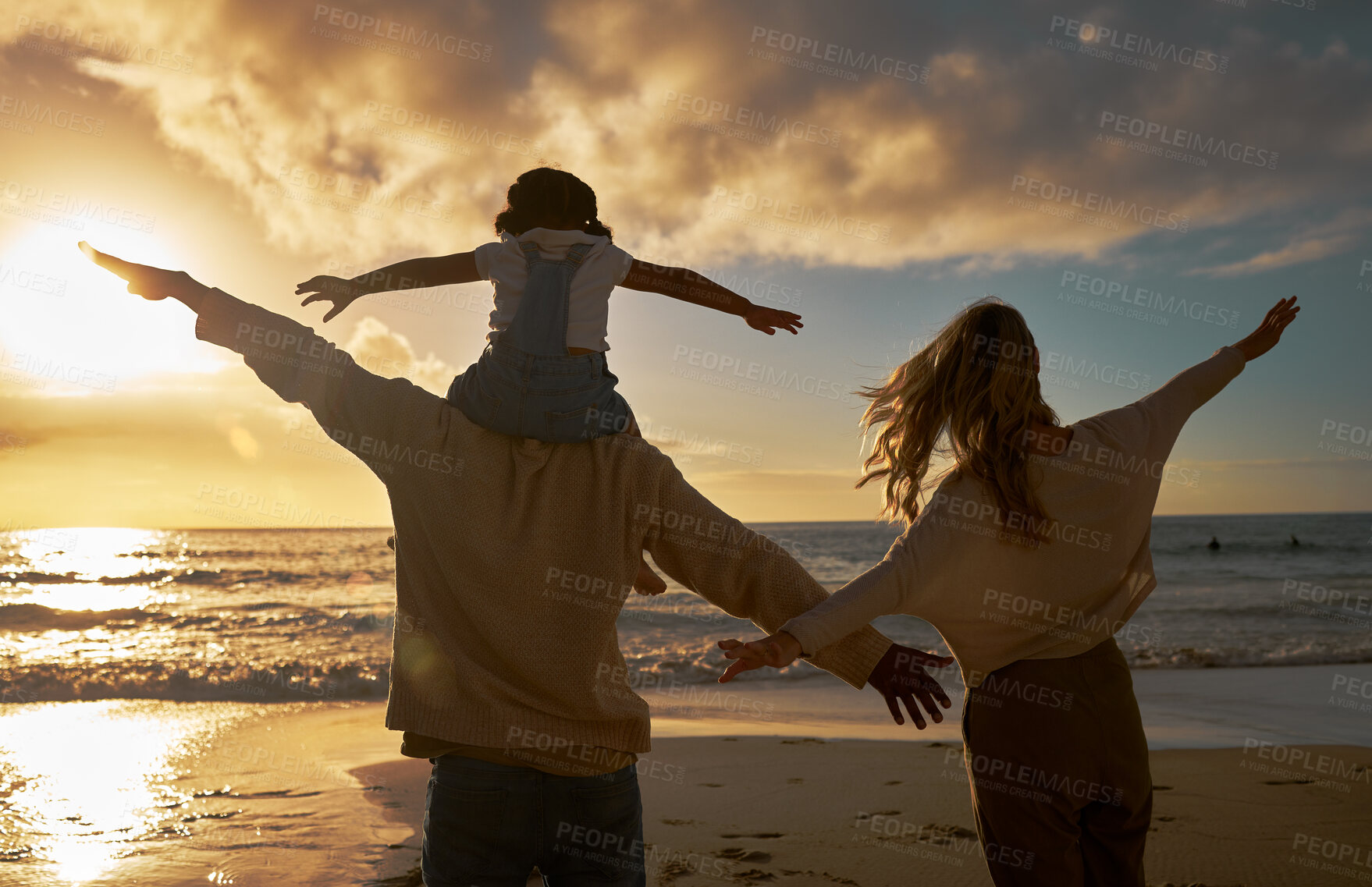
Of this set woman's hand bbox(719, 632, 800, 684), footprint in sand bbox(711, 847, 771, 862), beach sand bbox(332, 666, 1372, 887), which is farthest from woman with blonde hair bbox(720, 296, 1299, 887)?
footprint in sand bbox(711, 847, 771, 862)

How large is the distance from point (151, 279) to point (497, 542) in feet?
3.13

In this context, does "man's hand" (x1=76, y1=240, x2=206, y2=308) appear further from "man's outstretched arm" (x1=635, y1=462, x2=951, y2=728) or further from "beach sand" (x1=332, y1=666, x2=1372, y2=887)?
"beach sand" (x1=332, y1=666, x2=1372, y2=887)

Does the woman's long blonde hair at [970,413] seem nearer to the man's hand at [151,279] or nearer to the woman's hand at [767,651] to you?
the woman's hand at [767,651]

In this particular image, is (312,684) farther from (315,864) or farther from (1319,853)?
(1319,853)

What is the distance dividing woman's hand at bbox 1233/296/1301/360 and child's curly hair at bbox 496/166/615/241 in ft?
6.86

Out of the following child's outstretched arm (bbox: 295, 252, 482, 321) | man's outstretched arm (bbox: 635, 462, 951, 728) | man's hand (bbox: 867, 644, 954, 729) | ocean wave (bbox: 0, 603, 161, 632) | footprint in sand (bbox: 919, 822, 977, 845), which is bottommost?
ocean wave (bbox: 0, 603, 161, 632)

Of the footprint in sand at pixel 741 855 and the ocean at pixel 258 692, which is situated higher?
the footprint in sand at pixel 741 855

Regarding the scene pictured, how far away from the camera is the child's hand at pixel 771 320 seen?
6.96 ft

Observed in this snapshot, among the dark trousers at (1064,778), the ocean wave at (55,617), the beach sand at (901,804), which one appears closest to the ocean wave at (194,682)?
the beach sand at (901,804)

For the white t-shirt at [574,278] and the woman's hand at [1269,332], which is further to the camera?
the woman's hand at [1269,332]

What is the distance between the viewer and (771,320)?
7.00 ft

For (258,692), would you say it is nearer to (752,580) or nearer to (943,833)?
(943,833)

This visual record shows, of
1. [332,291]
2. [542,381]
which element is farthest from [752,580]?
[332,291]

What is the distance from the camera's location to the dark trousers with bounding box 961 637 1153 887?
2055 millimetres
